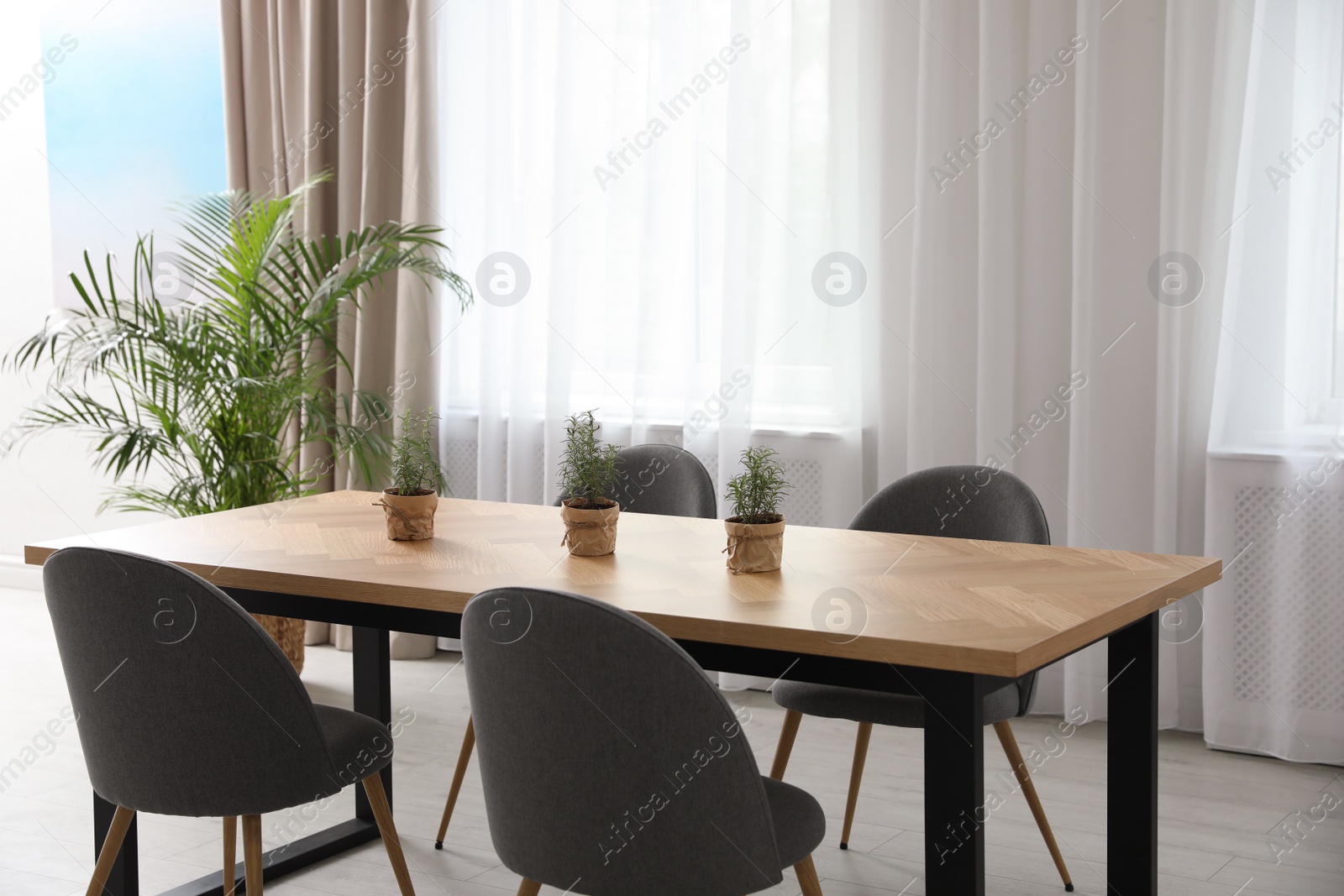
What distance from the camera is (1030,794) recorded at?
8.00 ft

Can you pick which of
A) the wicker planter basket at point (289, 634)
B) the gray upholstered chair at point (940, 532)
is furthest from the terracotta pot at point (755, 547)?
the wicker planter basket at point (289, 634)

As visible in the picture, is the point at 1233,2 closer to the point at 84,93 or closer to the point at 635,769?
the point at 635,769

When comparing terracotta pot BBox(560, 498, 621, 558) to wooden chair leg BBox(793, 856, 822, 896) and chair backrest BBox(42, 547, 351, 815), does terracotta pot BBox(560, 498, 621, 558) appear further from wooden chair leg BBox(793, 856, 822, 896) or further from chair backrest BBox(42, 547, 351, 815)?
wooden chair leg BBox(793, 856, 822, 896)

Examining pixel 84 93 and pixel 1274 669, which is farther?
pixel 84 93

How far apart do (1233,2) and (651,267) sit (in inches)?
70.2

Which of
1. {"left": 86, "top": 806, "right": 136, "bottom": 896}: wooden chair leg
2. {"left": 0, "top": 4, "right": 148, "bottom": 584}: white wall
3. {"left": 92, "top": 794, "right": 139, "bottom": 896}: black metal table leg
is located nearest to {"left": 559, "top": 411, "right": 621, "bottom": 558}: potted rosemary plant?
{"left": 86, "top": 806, "right": 136, "bottom": 896}: wooden chair leg

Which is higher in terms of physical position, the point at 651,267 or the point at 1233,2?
the point at 1233,2

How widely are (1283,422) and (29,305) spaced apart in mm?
4910

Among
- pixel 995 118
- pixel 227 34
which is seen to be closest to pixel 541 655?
pixel 995 118

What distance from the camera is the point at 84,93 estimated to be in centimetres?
528

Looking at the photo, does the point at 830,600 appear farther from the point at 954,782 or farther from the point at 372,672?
the point at 372,672

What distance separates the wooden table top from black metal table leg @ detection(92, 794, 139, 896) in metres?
0.48

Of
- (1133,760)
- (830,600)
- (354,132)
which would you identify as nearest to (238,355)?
(354,132)

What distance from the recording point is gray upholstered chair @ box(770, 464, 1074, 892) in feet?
7.43
